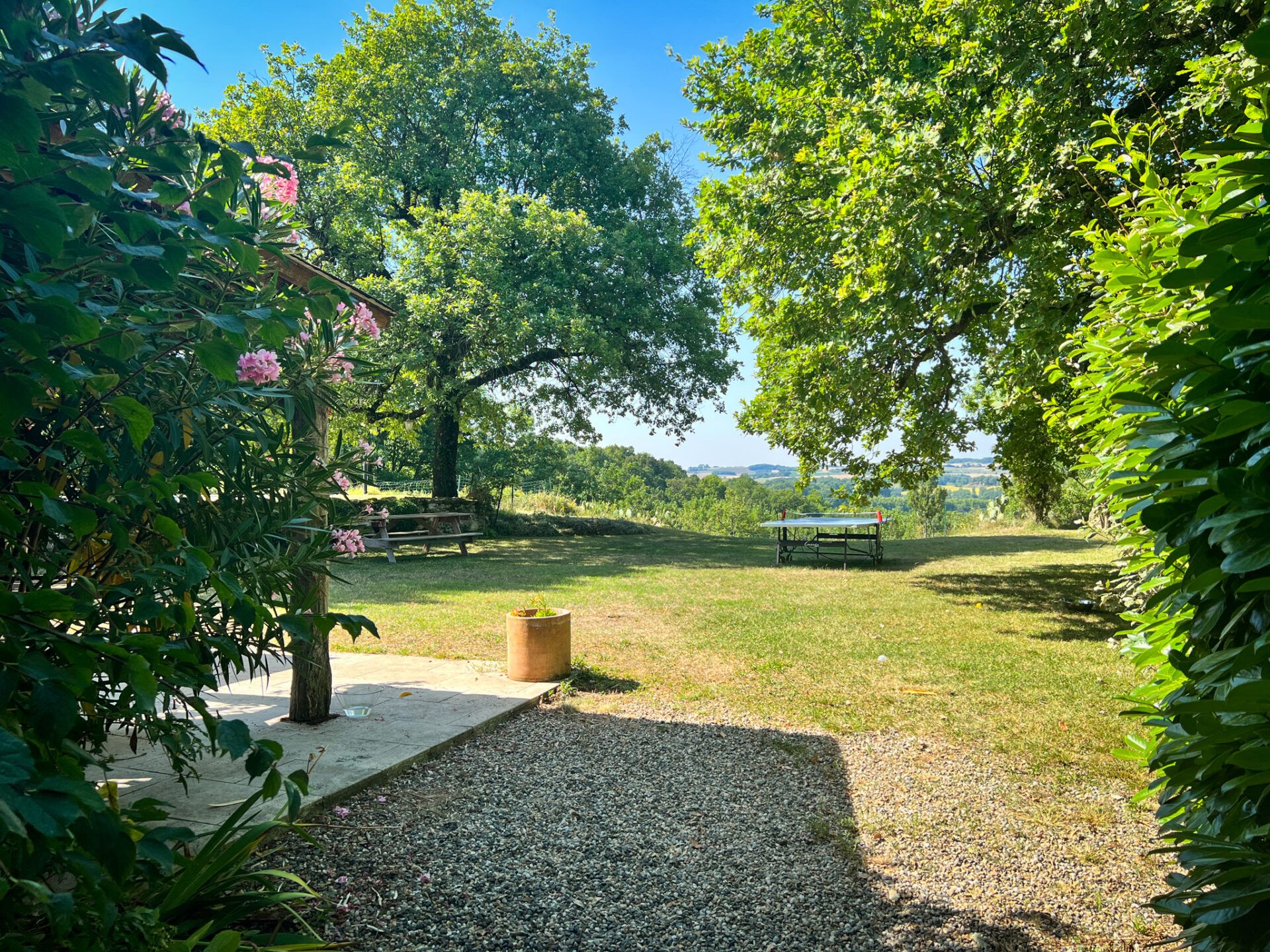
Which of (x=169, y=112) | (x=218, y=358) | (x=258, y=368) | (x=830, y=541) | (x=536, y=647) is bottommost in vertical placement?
(x=536, y=647)

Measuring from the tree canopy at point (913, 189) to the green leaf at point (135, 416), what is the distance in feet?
15.6

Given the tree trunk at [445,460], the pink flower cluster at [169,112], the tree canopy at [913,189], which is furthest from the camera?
the tree trunk at [445,460]

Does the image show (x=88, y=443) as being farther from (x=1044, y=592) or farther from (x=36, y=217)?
(x=1044, y=592)

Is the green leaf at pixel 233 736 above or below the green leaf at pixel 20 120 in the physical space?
below

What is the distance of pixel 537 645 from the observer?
594cm

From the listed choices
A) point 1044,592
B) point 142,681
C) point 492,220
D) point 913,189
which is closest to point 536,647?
point 142,681

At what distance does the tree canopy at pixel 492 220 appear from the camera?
16078mm

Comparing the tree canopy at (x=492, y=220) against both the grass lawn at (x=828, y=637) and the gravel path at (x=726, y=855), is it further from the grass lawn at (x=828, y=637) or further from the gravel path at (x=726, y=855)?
the gravel path at (x=726, y=855)

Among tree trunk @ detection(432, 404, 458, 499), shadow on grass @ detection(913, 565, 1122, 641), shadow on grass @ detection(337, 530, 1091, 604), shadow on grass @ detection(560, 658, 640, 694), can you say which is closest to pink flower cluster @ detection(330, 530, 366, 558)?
shadow on grass @ detection(560, 658, 640, 694)

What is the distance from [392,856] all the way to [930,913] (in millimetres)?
2277

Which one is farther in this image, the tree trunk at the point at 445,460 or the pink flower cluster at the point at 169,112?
the tree trunk at the point at 445,460

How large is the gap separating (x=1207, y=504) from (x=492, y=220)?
16558 mm

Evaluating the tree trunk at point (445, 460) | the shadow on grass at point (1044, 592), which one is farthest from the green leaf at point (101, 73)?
the tree trunk at point (445, 460)

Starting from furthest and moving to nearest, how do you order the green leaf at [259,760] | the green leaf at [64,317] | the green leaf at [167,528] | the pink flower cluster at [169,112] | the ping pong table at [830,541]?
the ping pong table at [830,541] → the pink flower cluster at [169,112] → the green leaf at [259,760] → the green leaf at [167,528] → the green leaf at [64,317]
